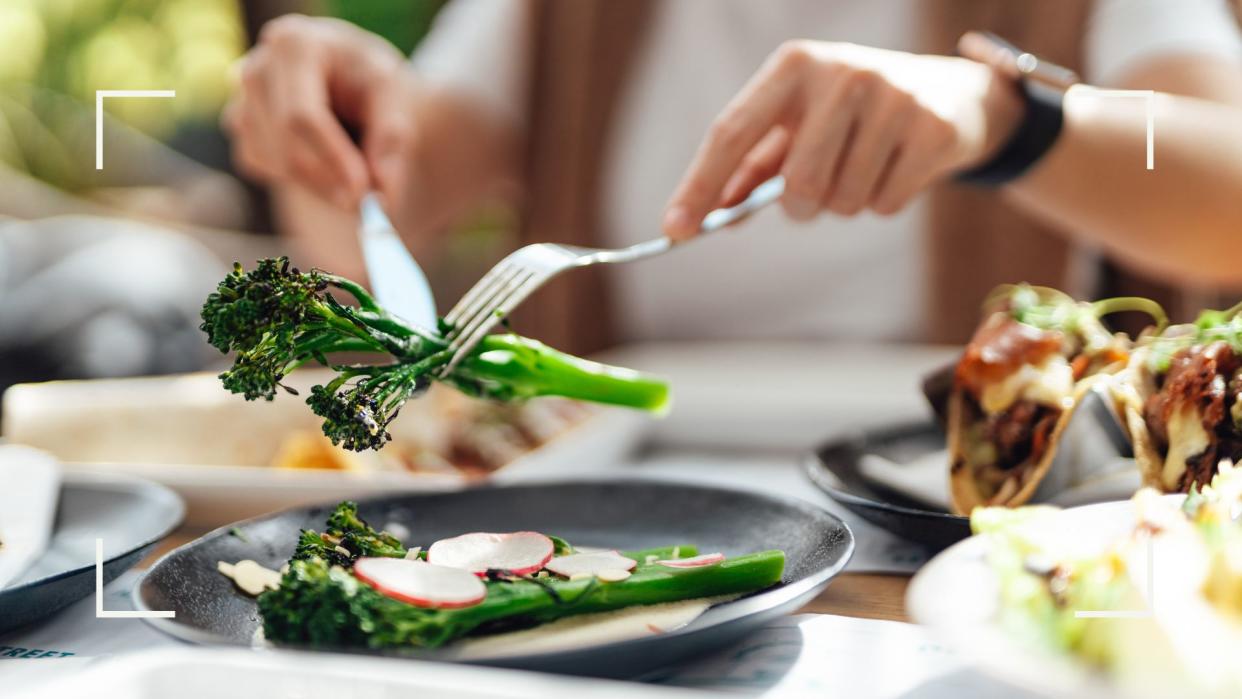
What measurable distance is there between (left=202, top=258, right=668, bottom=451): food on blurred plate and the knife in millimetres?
49

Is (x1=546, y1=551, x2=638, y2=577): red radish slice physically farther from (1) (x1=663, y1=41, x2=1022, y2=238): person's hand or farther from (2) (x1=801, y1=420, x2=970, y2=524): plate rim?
(1) (x1=663, y1=41, x2=1022, y2=238): person's hand

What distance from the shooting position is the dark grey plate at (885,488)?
96 centimetres

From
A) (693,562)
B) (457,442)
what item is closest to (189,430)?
(457,442)

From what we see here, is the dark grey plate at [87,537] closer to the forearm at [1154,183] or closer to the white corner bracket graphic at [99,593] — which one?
the white corner bracket graphic at [99,593]

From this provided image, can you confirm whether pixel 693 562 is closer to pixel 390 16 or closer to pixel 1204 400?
pixel 1204 400

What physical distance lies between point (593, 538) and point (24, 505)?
60 cm

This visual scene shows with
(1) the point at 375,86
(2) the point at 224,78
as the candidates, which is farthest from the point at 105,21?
(1) the point at 375,86

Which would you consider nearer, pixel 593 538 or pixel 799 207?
pixel 593 538

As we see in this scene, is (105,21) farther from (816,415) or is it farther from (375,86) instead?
(816,415)

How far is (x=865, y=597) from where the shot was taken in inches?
37.4

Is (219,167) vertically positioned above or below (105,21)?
below

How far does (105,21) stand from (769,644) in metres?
5.12

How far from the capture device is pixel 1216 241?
187 cm

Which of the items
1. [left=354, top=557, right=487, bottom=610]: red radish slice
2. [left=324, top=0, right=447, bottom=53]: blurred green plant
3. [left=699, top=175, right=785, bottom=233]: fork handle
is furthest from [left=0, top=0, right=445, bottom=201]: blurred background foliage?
[left=354, top=557, right=487, bottom=610]: red radish slice
